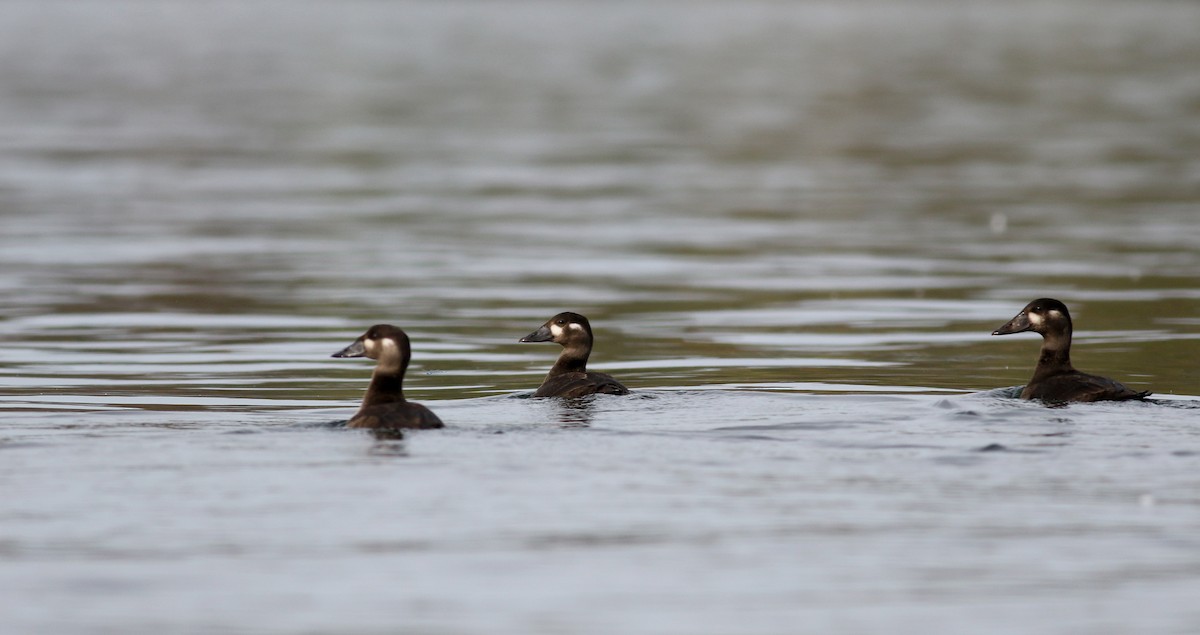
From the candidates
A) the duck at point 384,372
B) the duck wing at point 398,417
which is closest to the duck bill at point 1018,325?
the duck at point 384,372

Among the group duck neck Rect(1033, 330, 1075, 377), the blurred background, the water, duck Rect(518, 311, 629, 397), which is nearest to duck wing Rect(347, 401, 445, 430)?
the water

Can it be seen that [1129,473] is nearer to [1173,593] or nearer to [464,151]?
[1173,593]

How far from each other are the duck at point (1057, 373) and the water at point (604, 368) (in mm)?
402

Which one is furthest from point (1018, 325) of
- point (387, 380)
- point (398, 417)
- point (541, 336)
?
point (398, 417)

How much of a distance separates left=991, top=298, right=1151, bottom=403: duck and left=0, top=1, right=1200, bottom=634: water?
0.40m

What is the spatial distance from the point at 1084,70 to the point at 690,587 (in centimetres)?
6666

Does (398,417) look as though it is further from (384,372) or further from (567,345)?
(567,345)

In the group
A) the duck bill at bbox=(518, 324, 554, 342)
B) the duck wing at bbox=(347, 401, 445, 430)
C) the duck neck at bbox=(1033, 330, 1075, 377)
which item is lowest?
the duck wing at bbox=(347, 401, 445, 430)

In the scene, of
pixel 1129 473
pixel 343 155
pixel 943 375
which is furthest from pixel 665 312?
pixel 343 155

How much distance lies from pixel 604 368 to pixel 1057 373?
4.83 meters

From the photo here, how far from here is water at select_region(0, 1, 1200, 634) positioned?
9727mm

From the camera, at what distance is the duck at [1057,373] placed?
15117 mm

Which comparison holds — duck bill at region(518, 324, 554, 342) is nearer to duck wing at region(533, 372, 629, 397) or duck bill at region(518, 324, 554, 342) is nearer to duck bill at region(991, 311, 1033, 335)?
duck wing at region(533, 372, 629, 397)

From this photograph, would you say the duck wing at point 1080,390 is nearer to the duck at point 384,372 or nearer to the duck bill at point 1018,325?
→ the duck bill at point 1018,325
